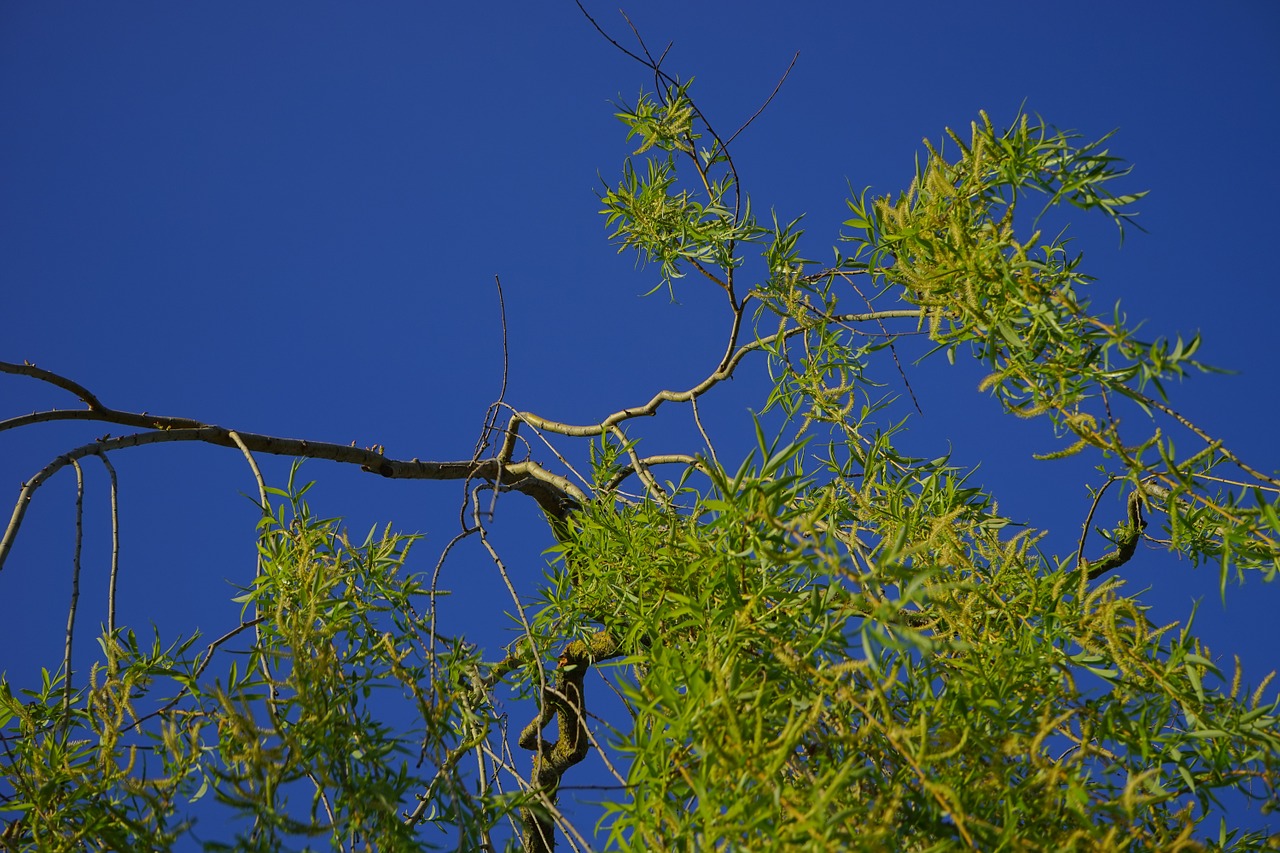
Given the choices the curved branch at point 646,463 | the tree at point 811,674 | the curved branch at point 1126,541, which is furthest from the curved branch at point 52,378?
the curved branch at point 1126,541

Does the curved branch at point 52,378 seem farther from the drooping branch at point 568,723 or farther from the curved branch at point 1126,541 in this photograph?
the curved branch at point 1126,541

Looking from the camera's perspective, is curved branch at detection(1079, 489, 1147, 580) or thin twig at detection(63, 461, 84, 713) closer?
thin twig at detection(63, 461, 84, 713)

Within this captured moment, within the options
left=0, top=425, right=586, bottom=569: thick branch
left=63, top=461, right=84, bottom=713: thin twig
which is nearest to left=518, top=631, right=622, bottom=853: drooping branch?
left=0, top=425, right=586, bottom=569: thick branch

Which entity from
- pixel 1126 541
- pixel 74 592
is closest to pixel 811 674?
pixel 74 592

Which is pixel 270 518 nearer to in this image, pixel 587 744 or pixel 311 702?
pixel 311 702

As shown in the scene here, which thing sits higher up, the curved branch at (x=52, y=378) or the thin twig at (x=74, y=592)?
the curved branch at (x=52, y=378)

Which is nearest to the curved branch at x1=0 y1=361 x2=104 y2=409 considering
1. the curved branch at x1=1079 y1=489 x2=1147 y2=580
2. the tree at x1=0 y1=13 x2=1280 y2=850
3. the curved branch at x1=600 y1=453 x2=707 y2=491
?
the tree at x1=0 y1=13 x2=1280 y2=850

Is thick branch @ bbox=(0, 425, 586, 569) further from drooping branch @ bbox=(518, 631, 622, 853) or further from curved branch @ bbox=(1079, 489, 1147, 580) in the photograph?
curved branch @ bbox=(1079, 489, 1147, 580)

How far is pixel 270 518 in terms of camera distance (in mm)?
820

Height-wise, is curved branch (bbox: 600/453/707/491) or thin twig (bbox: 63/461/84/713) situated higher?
curved branch (bbox: 600/453/707/491)

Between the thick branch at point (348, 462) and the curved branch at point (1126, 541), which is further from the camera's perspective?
the curved branch at point (1126, 541)

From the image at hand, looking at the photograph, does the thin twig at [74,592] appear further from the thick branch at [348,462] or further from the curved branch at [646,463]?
the curved branch at [646,463]

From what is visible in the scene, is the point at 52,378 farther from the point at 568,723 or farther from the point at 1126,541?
the point at 1126,541

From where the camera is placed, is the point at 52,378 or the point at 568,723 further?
the point at 568,723
